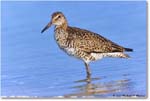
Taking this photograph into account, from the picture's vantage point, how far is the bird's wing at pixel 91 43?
17.8ft

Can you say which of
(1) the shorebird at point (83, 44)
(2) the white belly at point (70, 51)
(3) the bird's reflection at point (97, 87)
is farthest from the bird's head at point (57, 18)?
(3) the bird's reflection at point (97, 87)

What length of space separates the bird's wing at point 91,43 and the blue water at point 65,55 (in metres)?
0.04

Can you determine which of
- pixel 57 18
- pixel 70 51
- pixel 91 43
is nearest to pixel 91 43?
pixel 91 43

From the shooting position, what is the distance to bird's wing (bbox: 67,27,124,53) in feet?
17.8

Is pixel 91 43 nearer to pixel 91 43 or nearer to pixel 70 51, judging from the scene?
pixel 91 43

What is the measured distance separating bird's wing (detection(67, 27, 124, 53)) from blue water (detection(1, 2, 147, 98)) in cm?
4

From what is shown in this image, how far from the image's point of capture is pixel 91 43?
17.8 ft

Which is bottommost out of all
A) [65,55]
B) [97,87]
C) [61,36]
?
[97,87]

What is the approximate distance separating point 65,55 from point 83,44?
0.13 m

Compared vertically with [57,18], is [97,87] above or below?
below

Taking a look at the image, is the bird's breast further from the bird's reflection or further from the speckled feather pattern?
the bird's reflection

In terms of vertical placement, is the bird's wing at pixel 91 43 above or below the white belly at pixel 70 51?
above

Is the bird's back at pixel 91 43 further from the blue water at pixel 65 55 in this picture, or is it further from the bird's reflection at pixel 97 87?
the bird's reflection at pixel 97 87

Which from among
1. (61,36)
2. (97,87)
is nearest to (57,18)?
(61,36)
